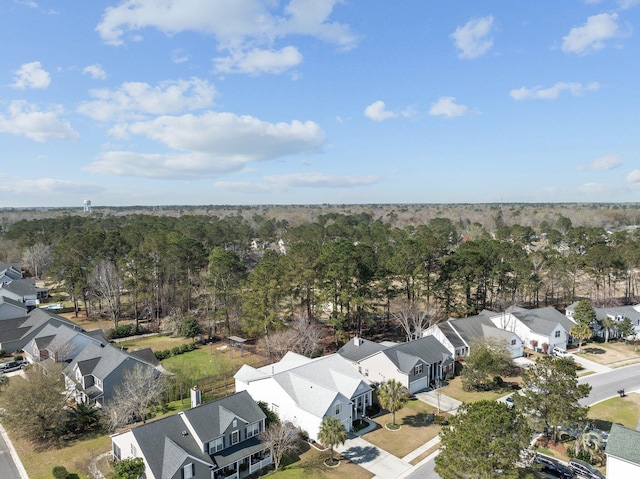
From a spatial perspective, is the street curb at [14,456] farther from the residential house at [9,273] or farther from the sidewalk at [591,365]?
the residential house at [9,273]

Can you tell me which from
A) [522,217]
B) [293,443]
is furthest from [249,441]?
[522,217]


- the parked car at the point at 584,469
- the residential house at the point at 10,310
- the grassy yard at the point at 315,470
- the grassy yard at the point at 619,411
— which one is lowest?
the grassy yard at the point at 619,411

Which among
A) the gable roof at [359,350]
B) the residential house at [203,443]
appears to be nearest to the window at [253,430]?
the residential house at [203,443]

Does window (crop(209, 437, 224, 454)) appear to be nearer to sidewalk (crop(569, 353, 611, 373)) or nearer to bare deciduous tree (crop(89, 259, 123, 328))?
bare deciduous tree (crop(89, 259, 123, 328))

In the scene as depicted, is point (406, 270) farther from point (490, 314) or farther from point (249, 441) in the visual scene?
point (249, 441)

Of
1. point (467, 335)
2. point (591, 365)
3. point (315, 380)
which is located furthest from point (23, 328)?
point (591, 365)

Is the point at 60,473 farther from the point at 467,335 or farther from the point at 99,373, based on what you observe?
the point at 467,335
